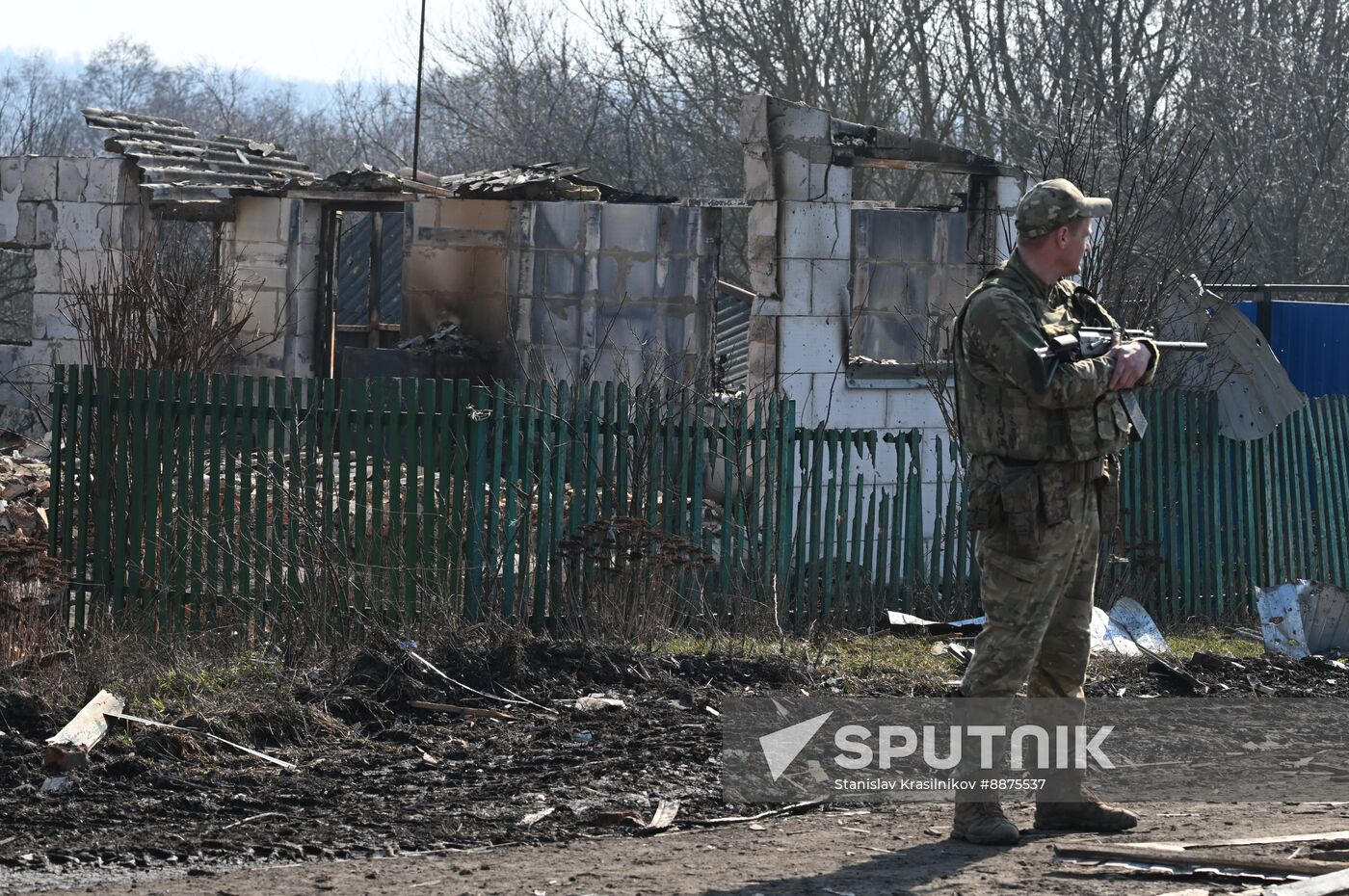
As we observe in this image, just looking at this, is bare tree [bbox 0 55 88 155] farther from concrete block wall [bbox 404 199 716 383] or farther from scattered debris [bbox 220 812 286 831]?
scattered debris [bbox 220 812 286 831]

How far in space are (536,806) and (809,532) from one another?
4085 millimetres

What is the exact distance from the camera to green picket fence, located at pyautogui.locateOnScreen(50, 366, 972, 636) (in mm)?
7730

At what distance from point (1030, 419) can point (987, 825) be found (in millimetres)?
1149

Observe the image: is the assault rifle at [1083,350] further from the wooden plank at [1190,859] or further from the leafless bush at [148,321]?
the leafless bush at [148,321]

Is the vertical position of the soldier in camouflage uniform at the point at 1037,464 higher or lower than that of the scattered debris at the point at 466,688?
higher

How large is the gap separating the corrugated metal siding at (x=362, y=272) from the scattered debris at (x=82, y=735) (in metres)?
14.2

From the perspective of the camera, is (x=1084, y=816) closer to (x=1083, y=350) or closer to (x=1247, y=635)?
(x=1083, y=350)

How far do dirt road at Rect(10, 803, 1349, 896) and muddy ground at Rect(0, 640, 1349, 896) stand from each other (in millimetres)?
11

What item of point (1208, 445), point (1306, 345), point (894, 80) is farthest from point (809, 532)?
point (894, 80)

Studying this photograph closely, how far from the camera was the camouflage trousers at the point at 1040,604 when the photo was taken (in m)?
4.38

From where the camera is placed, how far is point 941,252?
39.7 ft

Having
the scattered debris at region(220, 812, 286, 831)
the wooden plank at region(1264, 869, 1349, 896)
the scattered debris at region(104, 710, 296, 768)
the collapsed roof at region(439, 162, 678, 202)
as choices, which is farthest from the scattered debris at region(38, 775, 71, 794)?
the collapsed roof at region(439, 162, 678, 202)

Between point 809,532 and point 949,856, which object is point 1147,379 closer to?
point 949,856

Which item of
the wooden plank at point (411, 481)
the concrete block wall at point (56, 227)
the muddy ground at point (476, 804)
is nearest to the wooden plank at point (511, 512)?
the wooden plank at point (411, 481)
